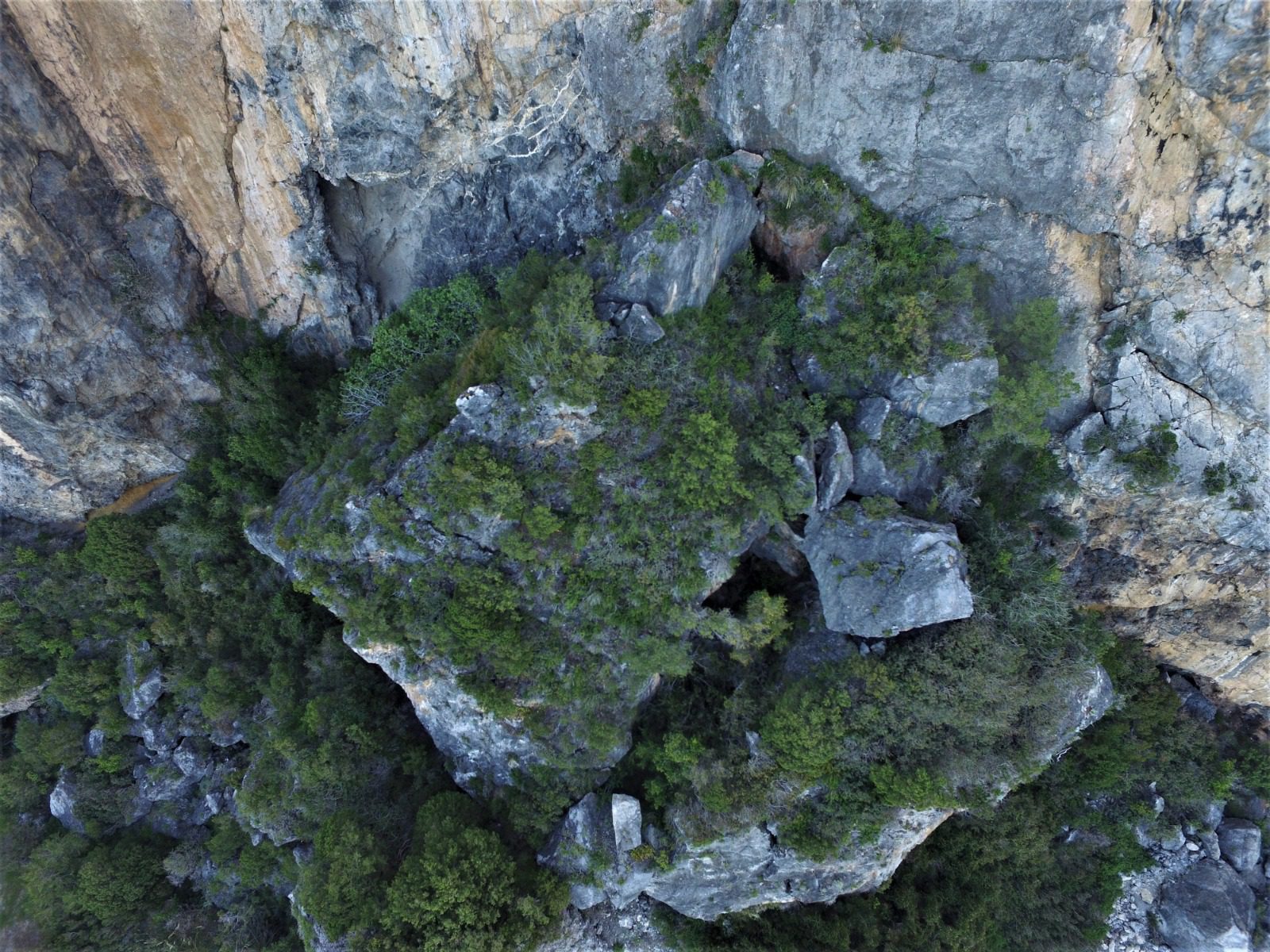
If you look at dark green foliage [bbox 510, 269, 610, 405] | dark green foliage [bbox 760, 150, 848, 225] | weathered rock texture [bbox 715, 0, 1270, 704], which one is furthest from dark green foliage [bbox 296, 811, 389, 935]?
weathered rock texture [bbox 715, 0, 1270, 704]

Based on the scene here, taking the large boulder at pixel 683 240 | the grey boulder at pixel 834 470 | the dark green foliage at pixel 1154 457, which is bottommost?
the dark green foliage at pixel 1154 457

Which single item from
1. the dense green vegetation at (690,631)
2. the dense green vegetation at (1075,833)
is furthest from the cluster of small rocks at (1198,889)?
the dense green vegetation at (690,631)

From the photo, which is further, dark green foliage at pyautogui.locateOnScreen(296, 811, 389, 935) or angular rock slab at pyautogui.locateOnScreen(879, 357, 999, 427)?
dark green foliage at pyautogui.locateOnScreen(296, 811, 389, 935)

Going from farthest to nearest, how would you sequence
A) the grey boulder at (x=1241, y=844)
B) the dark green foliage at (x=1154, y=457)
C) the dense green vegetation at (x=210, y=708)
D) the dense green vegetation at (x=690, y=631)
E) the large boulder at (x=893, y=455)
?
the grey boulder at (x=1241, y=844)
the dense green vegetation at (x=210, y=708)
the large boulder at (x=893, y=455)
the dense green vegetation at (x=690, y=631)
the dark green foliage at (x=1154, y=457)

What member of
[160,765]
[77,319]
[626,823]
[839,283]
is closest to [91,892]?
[160,765]

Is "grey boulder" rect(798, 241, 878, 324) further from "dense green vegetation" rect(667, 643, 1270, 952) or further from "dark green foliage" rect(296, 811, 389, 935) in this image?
"dark green foliage" rect(296, 811, 389, 935)

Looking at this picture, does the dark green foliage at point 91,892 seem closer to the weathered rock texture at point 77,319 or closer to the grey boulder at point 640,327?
the weathered rock texture at point 77,319
